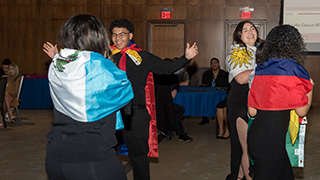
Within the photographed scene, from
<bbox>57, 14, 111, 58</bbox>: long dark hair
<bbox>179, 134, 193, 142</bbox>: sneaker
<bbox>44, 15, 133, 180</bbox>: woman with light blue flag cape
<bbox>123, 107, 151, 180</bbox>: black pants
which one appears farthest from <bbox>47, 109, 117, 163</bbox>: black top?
<bbox>179, 134, 193, 142</bbox>: sneaker

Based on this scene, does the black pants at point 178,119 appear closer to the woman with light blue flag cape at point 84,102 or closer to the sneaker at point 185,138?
the sneaker at point 185,138

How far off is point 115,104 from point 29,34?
9.98 meters

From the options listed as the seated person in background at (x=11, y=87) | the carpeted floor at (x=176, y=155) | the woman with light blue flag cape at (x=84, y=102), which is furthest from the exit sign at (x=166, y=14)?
the woman with light blue flag cape at (x=84, y=102)

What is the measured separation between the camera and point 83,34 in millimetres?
1577

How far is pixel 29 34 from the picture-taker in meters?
10.8

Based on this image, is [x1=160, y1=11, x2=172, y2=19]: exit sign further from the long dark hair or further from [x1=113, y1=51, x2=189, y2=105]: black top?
the long dark hair

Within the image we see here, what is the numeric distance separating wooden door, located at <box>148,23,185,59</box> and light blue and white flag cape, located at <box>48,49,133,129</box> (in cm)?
877

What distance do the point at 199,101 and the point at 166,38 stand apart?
4.57 meters

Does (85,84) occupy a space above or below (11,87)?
above

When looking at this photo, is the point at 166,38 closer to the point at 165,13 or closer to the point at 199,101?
the point at 165,13

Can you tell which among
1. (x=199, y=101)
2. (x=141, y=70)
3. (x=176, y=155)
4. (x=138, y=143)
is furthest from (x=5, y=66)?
(x=138, y=143)

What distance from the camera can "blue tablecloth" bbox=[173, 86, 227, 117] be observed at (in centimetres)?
606

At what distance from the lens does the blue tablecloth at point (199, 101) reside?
19.9 feet

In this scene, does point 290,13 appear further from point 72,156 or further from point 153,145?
point 72,156
